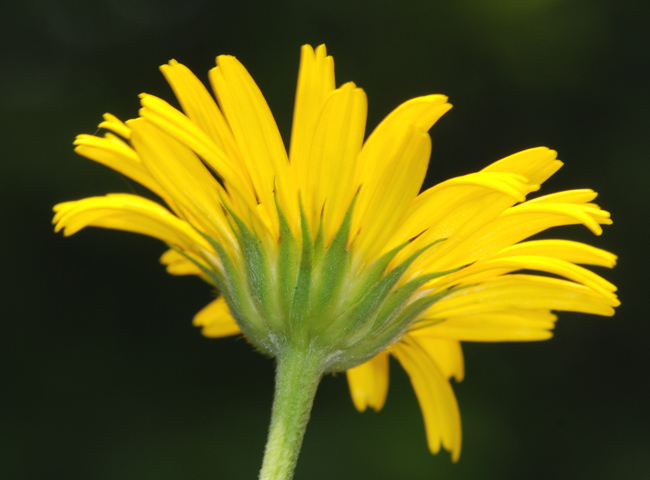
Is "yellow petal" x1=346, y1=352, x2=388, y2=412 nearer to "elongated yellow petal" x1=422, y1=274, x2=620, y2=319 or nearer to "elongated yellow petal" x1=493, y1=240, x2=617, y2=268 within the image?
"elongated yellow petal" x1=422, y1=274, x2=620, y2=319

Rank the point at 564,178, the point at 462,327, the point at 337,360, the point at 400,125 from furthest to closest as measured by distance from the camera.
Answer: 1. the point at 564,178
2. the point at 462,327
3. the point at 337,360
4. the point at 400,125

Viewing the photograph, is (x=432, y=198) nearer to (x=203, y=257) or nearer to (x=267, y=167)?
(x=267, y=167)

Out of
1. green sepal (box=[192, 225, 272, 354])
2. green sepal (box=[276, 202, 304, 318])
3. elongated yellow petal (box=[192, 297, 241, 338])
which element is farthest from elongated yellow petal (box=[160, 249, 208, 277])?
green sepal (box=[276, 202, 304, 318])

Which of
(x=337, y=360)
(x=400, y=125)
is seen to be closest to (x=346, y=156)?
(x=400, y=125)

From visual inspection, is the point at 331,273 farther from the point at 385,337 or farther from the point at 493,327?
the point at 493,327

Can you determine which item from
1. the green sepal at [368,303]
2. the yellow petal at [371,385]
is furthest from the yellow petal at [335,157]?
the yellow petal at [371,385]

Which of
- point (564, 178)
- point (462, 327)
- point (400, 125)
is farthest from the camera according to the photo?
point (564, 178)
